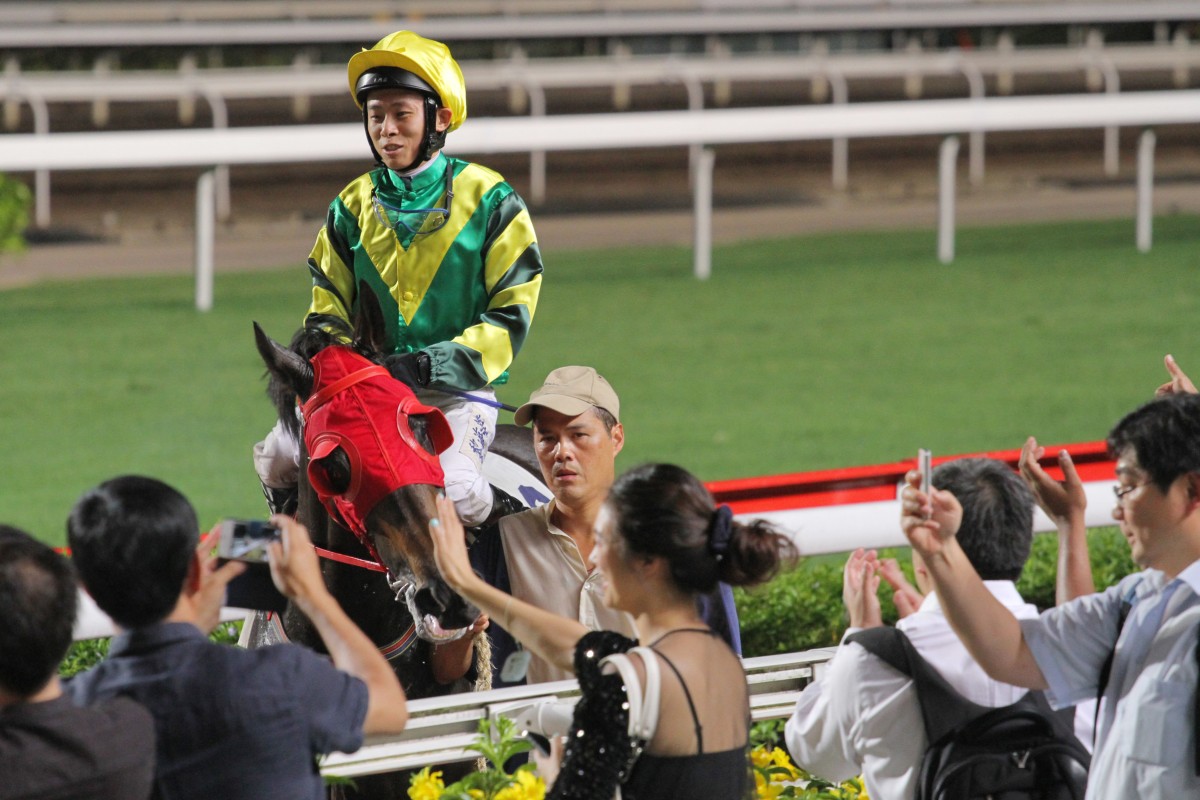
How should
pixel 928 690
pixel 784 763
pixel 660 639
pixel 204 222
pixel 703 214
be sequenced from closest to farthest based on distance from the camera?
pixel 660 639
pixel 928 690
pixel 784 763
pixel 204 222
pixel 703 214

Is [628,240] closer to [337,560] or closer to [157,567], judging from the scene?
[337,560]

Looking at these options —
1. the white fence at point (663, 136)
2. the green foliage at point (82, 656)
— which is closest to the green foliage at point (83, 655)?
the green foliage at point (82, 656)

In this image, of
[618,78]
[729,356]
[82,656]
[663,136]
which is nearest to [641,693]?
[82,656]

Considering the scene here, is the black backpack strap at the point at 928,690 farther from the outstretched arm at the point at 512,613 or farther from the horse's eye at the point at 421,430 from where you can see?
the horse's eye at the point at 421,430

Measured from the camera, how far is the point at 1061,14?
1898 cm

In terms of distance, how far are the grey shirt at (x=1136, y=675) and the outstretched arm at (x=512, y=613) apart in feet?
2.12

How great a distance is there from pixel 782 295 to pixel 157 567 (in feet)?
23.2

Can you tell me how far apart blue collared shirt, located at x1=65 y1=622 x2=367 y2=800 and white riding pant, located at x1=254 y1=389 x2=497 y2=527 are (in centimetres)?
115

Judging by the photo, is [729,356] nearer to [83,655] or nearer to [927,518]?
[83,655]

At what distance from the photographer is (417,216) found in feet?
11.2

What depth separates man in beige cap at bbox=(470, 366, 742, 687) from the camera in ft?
10.3

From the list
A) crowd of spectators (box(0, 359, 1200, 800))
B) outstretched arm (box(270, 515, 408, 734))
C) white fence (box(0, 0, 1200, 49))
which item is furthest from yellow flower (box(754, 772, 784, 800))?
white fence (box(0, 0, 1200, 49))

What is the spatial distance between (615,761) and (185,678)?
0.54 meters

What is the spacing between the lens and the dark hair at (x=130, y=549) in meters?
2.02
